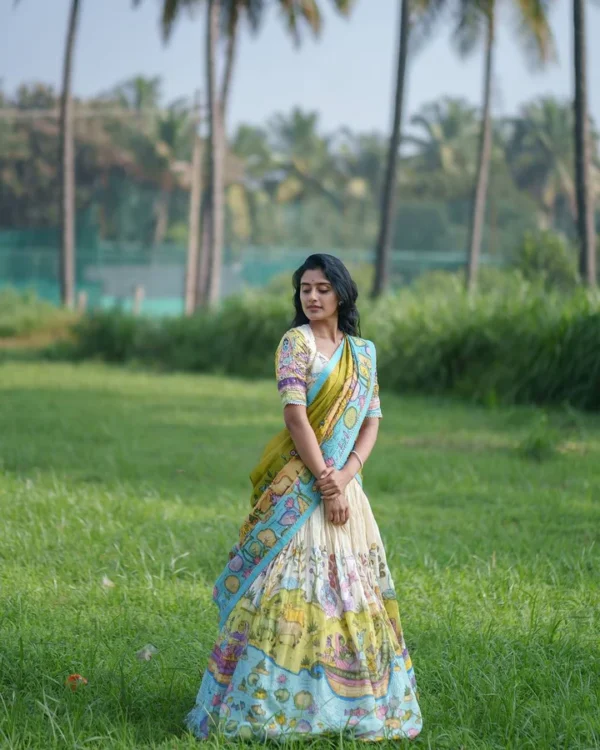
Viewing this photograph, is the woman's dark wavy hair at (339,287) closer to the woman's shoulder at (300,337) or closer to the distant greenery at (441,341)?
the woman's shoulder at (300,337)

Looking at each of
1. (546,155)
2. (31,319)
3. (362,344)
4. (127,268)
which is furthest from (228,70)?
(546,155)

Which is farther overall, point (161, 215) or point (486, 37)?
point (161, 215)

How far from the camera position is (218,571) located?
488cm

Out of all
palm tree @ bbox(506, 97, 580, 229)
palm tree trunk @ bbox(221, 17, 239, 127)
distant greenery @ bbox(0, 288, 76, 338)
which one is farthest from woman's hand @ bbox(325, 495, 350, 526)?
palm tree @ bbox(506, 97, 580, 229)

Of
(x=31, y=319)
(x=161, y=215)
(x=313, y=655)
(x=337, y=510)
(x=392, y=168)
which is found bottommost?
(x=31, y=319)

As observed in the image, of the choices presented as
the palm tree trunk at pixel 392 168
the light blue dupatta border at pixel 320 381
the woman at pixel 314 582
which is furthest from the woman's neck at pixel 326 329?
the palm tree trunk at pixel 392 168

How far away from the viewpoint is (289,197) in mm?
Answer: 55688

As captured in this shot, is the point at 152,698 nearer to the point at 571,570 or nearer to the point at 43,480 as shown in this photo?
the point at 571,570

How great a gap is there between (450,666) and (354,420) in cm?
101

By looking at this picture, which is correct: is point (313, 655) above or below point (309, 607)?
below

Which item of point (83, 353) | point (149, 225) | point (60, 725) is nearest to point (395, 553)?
point (60, 725)

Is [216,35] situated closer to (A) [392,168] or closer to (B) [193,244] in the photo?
(A) [392,168]

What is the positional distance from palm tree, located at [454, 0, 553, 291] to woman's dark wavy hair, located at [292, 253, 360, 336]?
13.1 m

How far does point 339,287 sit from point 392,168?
16.6 meters
